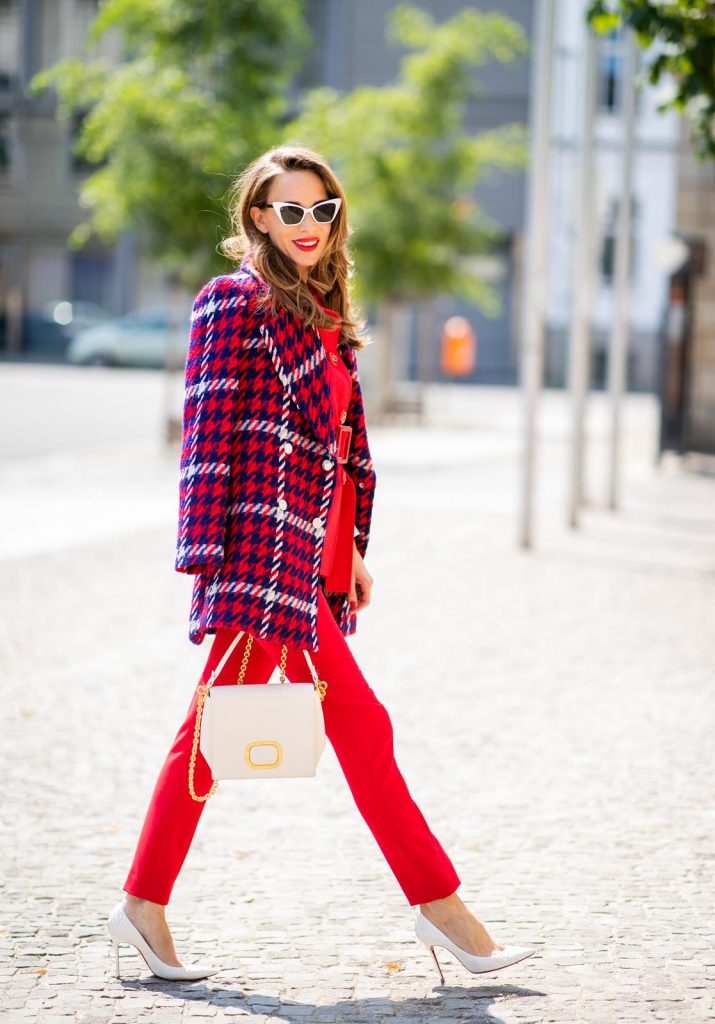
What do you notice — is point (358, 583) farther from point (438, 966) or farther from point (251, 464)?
point (438, 966)

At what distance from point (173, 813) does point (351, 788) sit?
0.37 metres

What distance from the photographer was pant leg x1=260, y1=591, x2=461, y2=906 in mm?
3762

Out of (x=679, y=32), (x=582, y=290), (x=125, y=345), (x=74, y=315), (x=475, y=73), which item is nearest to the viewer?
(x=679, y=32)

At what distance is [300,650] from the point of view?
3.75 meters

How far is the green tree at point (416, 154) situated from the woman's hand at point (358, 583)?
65.5 feet

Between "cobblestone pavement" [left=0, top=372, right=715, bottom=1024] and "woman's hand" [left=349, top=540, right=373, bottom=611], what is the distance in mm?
774

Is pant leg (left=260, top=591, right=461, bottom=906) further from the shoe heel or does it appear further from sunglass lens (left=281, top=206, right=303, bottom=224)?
sunglass lens (left=281, top=206, right=303, bottom=224)

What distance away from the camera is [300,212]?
12.2 feet

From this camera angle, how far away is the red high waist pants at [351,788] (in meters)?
3.74

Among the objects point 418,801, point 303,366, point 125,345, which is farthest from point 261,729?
point 125,345

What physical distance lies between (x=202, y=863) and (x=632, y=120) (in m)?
10.8

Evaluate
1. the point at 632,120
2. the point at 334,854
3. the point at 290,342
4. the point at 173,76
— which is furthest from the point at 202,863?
the point at 173,76

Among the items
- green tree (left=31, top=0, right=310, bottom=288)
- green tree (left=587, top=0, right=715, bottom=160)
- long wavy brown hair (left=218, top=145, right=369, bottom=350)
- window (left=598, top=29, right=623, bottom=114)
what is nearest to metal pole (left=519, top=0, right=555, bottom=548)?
green tree (left=587, top=0, right=715, bottom=160)

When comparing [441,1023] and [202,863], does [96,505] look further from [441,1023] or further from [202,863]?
[441,1023]
